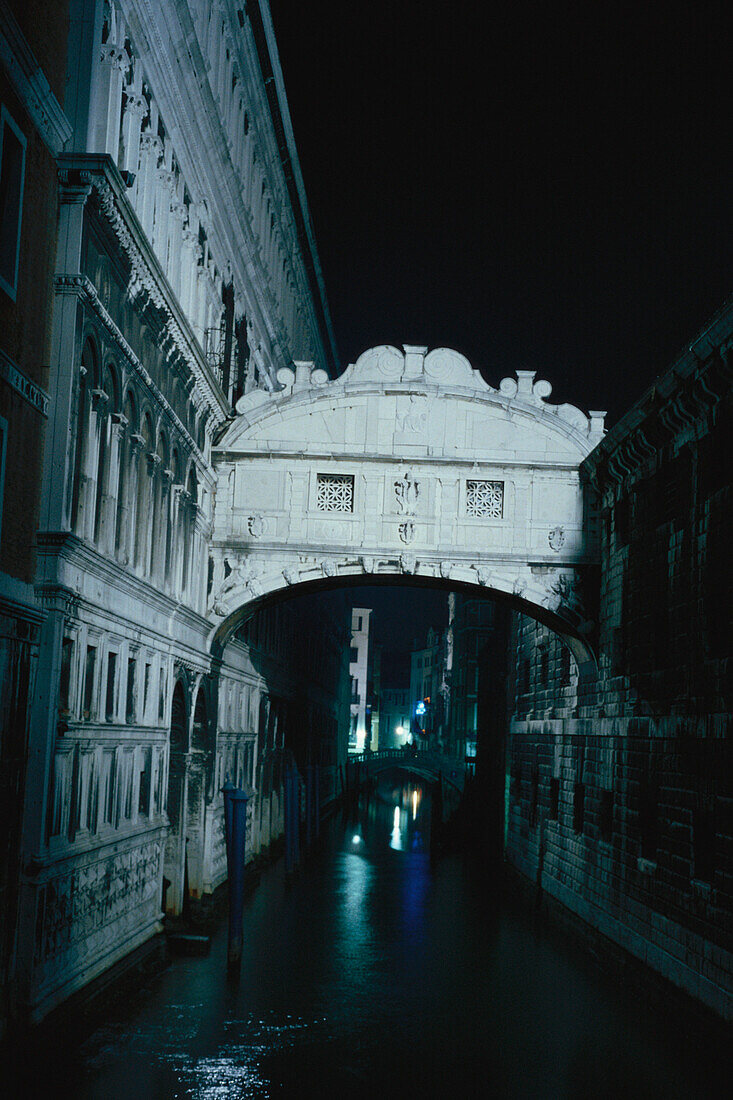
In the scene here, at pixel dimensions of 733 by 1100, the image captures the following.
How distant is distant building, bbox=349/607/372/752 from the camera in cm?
10619

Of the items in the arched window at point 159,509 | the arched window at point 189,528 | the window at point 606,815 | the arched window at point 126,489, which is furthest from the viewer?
the window at point 606,815

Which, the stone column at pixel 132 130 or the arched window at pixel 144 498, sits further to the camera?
the arched window at pixel 144 498

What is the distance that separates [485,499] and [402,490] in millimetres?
1478

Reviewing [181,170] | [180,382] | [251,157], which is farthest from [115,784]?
[251,157]

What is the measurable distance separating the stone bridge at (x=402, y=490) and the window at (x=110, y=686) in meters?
6.68

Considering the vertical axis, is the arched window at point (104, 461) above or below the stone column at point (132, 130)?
below

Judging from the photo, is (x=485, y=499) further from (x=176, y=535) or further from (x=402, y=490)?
(x=176, y=535)

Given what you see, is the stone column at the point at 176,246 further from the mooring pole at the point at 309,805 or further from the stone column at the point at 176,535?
the mooring pole at the point at 309,805

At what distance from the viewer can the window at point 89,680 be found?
12.5 m

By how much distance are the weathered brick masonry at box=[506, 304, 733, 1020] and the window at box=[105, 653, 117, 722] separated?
7.03 metres

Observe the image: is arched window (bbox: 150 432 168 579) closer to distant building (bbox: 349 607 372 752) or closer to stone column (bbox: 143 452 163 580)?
stone column (bbox: 143 452 163 580)

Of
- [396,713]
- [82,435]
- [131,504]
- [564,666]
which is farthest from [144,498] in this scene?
[396,713]

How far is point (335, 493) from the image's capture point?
67.9 ft

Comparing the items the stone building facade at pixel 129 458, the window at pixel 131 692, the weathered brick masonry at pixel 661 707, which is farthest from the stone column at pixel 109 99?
the weathered brick masonry at pixel 661 707
